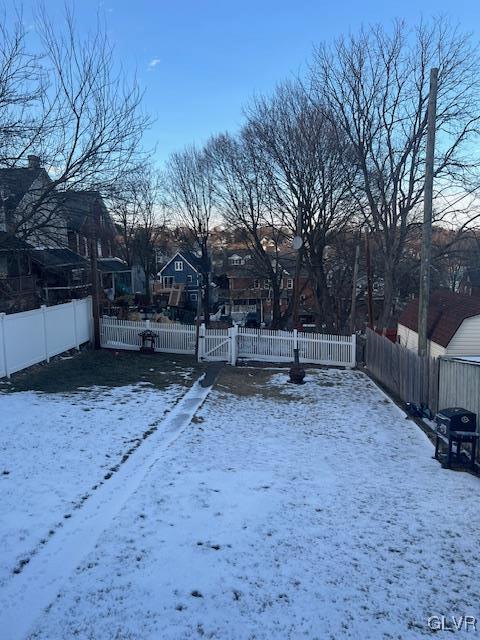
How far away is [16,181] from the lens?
1102cm

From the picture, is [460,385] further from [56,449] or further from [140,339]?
Result: [140,339]

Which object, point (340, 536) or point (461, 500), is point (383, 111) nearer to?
point (461, 500)

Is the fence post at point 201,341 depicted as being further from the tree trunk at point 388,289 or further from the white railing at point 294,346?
the tree trunk at point 388,289

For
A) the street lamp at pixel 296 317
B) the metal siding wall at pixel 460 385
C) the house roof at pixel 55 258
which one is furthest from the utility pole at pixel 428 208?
the house roof at pixel 55 258

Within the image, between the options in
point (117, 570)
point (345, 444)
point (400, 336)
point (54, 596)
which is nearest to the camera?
point (54, 596)

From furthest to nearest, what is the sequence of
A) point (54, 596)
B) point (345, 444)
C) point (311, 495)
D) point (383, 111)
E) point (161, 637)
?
point (383, 111)
point (345, 444)
point (311, 495)
point (54, 596)
point (161, 637)

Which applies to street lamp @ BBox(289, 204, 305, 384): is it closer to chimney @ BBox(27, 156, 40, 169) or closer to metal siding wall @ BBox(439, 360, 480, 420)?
metal siding wall @ BBox(439, 360, 480, 420)

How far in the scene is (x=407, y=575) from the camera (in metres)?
3.97

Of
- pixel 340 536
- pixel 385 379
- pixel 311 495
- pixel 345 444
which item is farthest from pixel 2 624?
pixel 385 379

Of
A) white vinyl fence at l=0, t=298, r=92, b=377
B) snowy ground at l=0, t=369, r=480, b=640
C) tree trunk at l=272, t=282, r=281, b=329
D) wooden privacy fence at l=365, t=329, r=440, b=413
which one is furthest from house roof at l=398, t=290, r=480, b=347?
white vinyl fence at l=0, t=298, r=92, b=377

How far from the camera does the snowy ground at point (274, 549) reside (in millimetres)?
3297

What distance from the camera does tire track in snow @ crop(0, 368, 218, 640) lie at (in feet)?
10.7

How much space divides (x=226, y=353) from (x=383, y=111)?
12294 mm
